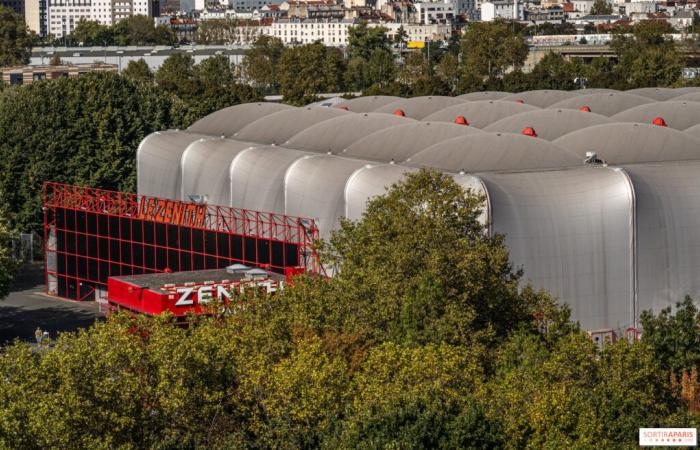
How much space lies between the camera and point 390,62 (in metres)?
138

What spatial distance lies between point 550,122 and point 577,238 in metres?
15.1

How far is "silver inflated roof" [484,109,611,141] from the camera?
5728 cm

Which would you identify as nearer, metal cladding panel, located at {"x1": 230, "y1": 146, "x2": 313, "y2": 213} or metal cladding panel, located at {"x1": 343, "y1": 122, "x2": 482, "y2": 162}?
metal cladding panel, located at {"x1": 343, "y1": 122, "x2": 482, "y2": 162}

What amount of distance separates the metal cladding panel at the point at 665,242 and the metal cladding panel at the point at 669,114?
53.9ft

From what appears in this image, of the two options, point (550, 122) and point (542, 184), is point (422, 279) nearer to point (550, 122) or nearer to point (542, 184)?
point (542, 184)

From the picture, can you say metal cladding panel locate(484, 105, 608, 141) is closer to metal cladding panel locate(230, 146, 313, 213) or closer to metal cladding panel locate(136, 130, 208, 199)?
metal cladding panel locate(230, 146, 313, 213)

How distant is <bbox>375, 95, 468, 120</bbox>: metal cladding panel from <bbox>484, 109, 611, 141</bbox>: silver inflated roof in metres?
9.97

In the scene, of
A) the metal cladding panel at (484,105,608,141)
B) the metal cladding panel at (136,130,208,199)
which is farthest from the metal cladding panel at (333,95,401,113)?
the metal cladding panel at (484,105,608,141)

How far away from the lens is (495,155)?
47.3m

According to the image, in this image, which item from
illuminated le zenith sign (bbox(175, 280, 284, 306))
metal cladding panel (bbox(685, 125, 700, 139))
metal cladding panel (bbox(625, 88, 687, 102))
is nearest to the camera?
illuminated le zenith sign (bbox(175, 280, 284, 306))

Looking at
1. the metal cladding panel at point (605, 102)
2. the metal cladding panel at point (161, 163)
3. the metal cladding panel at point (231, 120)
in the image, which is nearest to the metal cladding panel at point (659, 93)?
the metal cladding panel at point (605, 102)

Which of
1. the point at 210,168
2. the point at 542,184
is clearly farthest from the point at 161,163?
the point at 542,184

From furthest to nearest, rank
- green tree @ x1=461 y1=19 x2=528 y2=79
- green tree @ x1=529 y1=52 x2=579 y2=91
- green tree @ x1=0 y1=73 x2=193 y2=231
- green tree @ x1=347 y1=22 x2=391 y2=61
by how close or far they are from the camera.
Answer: green tree @ x1=347 y1=22 x2=391 y2=61 < green tree @ x1=461 y1=19 x2=528 y2=79 < green tree @ x1=529 y1=52 x2=579 y2=91 < green tree @ x1=0 y1=73 x2=193 y2=231

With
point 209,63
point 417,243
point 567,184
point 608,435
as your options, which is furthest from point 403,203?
point 209,63
